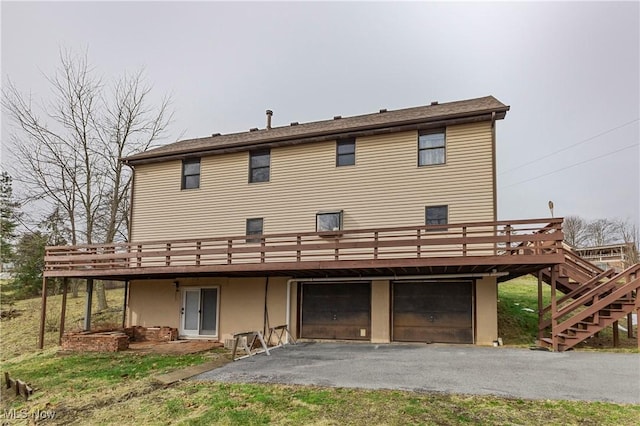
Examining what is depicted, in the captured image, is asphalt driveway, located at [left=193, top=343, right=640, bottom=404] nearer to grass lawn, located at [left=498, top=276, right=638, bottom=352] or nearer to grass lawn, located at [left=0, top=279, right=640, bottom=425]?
grass lawn, located at [left=0, top=279, right=640, bottom=425]

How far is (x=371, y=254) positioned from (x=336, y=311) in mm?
2395

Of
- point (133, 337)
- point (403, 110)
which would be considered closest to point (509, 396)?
point (403, 110)

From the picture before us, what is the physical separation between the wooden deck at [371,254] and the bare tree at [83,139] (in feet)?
27.5

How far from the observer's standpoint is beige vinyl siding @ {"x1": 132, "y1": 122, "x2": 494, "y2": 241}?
40.8ft

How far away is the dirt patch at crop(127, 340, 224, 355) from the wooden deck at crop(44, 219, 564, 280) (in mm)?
2345

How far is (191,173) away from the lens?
629 inches

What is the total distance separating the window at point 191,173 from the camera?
15.9m

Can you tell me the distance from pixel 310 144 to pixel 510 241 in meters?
7.33

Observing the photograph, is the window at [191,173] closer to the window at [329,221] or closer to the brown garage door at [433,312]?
the window at [329,221]

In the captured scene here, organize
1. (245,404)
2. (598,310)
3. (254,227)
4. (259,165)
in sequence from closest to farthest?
(245,404), (598,310), (254,227), (259,165)

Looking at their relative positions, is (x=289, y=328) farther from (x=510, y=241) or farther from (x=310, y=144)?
(x=510, y=241)

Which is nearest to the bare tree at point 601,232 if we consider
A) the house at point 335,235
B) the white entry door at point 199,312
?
the house at point 335,235

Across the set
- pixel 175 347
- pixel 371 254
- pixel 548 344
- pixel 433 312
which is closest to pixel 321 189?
pixel 371 254

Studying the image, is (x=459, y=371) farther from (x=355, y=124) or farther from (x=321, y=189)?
(x=355, y=124)
